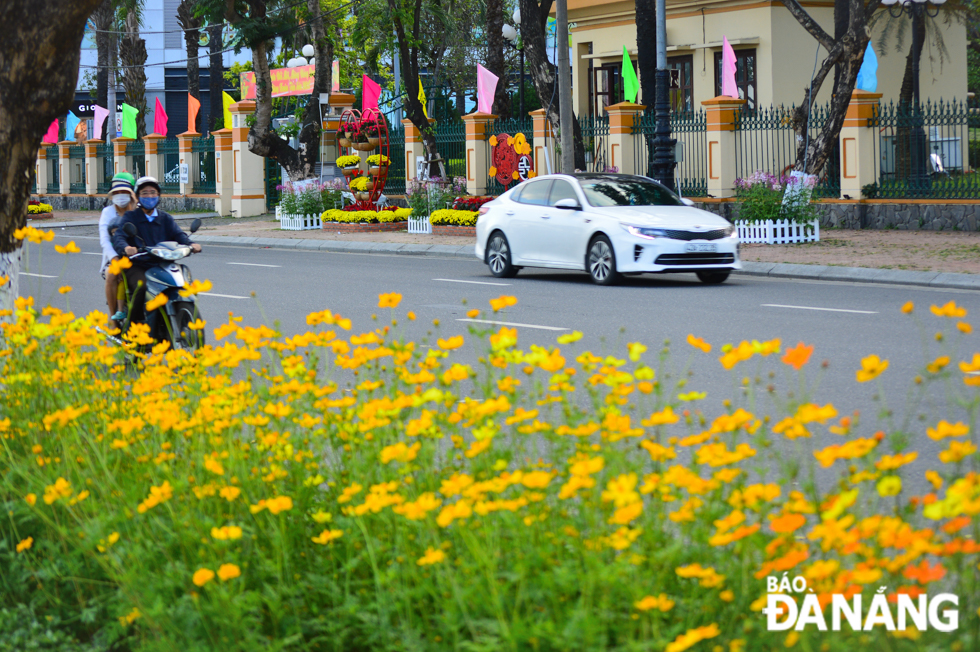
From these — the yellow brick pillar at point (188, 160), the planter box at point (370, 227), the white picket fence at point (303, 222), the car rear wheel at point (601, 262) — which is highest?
the yellow brick pillar at point (188, 160)

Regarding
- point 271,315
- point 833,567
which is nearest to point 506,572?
point 833,567

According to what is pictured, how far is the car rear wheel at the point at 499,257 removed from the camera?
17.7 meters

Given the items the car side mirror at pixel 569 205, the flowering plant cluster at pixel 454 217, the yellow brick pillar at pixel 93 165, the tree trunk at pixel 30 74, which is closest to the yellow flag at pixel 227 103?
the yellow brick pillar at pixel 93 165

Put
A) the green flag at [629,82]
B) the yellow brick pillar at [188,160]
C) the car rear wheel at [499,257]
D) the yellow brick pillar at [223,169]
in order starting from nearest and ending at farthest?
1. the car rear wheel at [499,257]
2. the green flag at [629,82]
3. the yellow brick pillar at [223,169]
4. the yellow brick pillar at [188,160]

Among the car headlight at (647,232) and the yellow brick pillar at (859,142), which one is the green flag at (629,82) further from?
the car headlight at (647,232)

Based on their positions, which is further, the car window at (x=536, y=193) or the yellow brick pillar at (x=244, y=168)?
the yellow brick pillar at (x=244, y=168)

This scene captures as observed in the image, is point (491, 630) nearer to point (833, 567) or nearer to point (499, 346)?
point (833, 567)

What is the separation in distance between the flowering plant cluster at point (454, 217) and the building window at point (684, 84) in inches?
462

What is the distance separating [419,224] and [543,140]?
359 centimetres

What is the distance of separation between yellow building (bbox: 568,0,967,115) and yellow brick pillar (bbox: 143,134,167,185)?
49.3 ft

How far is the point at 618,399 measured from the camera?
386 cm

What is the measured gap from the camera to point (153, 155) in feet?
145

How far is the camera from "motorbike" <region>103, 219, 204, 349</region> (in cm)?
944

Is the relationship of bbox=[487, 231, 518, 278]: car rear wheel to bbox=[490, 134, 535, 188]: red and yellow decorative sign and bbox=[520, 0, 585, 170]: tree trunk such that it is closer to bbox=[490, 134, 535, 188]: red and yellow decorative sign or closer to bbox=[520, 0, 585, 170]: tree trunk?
bbox=[520, 0, 585, 170]: tree trunk
